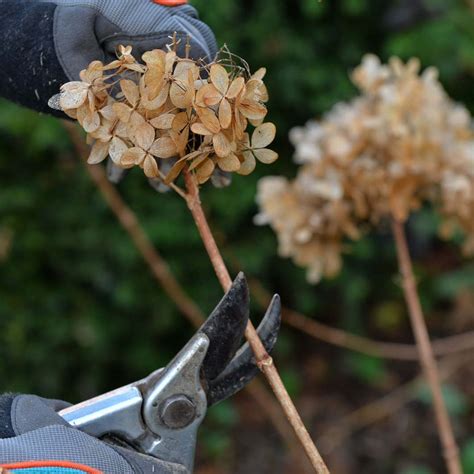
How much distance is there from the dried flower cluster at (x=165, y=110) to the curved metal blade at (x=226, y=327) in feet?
0.45

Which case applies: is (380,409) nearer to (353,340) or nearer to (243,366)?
(353,340)

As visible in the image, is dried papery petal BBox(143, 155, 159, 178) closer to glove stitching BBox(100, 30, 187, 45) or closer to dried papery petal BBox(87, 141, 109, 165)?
dried papery petal BBox(87, 141, 109, 165)

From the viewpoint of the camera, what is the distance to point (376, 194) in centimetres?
168

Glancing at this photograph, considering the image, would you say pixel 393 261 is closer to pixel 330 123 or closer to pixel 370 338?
pixel 370 338

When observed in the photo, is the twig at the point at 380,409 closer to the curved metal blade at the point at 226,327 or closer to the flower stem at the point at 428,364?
the flower stem at the point at 428,364

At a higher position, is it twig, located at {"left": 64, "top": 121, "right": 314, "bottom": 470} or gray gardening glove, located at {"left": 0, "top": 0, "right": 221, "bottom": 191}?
gray gardening glove, located at {"left": 0, "top": 0, "right": 221, "bottom": 191}

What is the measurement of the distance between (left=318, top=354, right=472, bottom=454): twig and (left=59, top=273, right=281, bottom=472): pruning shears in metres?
1.88

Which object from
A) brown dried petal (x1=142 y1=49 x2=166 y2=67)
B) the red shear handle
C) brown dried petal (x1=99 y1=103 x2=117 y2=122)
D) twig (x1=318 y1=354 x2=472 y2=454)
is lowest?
twig (x1=318 y1=354 x2=472 y2=454)

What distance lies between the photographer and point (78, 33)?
1074mm

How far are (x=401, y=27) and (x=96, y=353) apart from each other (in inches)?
61.4

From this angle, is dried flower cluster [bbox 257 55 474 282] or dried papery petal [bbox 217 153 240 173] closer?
dried papery petal [bbox 217 153 240 173]

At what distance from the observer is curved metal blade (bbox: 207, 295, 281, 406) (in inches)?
41.8

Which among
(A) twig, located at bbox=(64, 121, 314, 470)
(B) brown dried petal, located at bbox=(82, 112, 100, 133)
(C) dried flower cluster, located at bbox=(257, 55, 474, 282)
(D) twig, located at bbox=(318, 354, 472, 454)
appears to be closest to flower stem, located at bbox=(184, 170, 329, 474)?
(B) brown dried petal, located at bbox=(82, 112, 100, 133)

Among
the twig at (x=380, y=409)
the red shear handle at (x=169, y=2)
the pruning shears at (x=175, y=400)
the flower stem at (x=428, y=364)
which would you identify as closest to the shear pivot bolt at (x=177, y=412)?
the pruning shears at (x=175, y=400)
